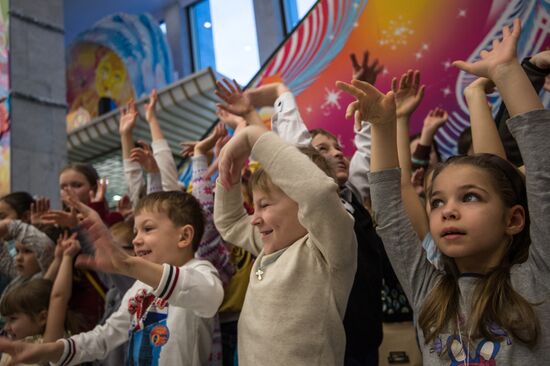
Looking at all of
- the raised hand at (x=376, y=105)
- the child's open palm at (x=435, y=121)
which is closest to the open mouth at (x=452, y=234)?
the raised hand at (x=376, y=105)

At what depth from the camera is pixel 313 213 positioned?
125cm

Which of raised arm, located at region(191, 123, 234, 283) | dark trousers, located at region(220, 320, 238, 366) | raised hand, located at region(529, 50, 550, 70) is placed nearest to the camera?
raised hand, located at region(529, 50, 550, 70)

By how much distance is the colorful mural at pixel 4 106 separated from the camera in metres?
4.54

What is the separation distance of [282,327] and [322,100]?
2414mm

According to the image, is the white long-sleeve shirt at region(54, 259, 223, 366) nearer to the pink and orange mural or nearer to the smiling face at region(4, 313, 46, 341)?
the smiling face at region(4, 313, 46, 341)

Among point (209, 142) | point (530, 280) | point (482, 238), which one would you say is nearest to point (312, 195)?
point (482, 238)

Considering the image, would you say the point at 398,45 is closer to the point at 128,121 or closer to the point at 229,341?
the point at 128,121

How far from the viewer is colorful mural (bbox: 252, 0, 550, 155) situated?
9.39ft

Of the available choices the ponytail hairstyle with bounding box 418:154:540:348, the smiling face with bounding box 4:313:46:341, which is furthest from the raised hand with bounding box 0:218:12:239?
the ponytail hairstyle with bounding box 418:154:540:348

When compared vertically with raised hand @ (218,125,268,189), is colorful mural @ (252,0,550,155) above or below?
above

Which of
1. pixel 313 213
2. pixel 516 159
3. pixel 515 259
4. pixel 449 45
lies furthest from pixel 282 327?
pixel 449 45

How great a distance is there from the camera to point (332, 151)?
2168mm

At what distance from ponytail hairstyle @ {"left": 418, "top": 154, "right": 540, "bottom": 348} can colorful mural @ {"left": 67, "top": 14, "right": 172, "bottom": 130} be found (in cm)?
873

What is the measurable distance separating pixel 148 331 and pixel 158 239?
0.30 metres
